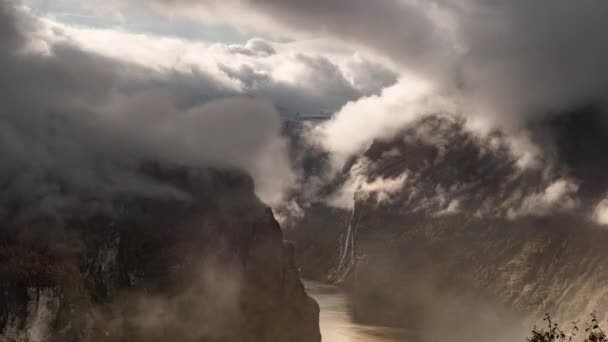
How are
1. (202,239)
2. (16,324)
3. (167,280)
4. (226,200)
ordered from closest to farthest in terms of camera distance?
1. (16,324)
2. (167,280)
3. (202,239)
4. (226,200)

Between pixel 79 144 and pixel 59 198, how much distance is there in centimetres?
1536

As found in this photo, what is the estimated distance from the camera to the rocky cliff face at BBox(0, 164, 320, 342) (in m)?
95.6

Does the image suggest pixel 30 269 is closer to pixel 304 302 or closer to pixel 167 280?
pixel 167 280

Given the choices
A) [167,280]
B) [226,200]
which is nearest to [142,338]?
[167,280]

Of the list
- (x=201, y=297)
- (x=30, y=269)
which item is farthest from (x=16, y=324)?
(x=201, y=297)

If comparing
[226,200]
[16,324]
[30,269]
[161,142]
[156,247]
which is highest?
[161,142]

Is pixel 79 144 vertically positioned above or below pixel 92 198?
above

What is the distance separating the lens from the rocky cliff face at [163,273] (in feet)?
314

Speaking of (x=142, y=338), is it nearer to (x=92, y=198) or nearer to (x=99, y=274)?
(x=99, y=274)

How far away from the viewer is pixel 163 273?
381ft

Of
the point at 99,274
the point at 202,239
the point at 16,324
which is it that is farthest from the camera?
the point at 202,239

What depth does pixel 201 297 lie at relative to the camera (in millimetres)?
120062

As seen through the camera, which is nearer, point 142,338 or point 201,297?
point 142,338

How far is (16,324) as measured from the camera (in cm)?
9169
